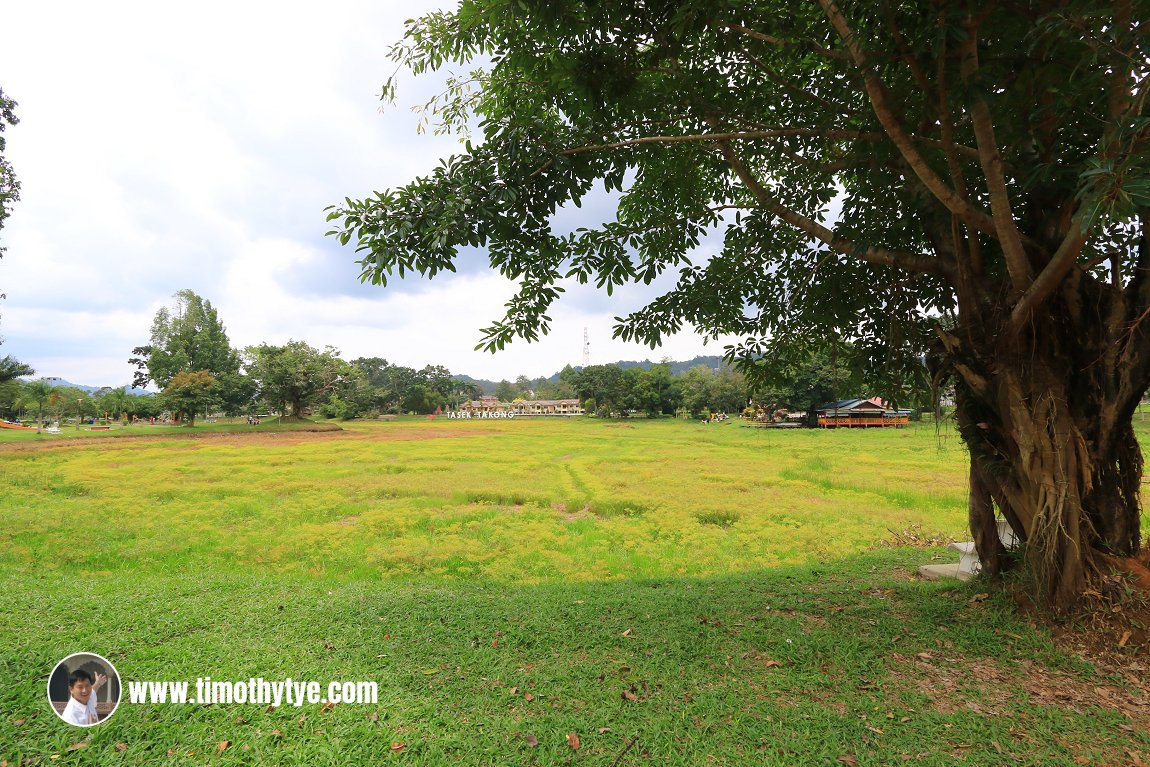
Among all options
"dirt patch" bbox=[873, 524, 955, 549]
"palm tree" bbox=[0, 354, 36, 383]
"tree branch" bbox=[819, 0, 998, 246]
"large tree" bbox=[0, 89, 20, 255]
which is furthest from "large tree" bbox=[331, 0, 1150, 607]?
"palm tree" bbox=[0, 354, 36, 383]

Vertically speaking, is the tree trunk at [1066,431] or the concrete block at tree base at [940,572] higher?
the tree trunk at [1066,431]

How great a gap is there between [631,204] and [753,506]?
7.77 m

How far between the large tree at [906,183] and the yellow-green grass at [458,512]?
147cm

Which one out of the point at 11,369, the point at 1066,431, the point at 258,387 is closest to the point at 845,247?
the point at 1066,431

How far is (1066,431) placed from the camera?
3520 mm

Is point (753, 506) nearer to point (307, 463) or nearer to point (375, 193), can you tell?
point (375, 193)

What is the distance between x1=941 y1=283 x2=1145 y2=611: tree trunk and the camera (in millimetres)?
3484

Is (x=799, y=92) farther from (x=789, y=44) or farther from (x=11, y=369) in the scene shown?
(x=11, y=369)

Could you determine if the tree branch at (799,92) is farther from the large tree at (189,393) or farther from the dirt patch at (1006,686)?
the large tree at (189,393)

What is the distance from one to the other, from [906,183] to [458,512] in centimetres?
902

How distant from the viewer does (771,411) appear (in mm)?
44031

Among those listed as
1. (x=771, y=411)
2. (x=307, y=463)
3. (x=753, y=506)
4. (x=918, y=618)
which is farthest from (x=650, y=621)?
(x=771, y=411)

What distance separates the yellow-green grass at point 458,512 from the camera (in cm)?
690

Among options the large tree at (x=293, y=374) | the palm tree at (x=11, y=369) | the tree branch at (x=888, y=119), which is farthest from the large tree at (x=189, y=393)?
the tree branch at (x=888, y=119)
